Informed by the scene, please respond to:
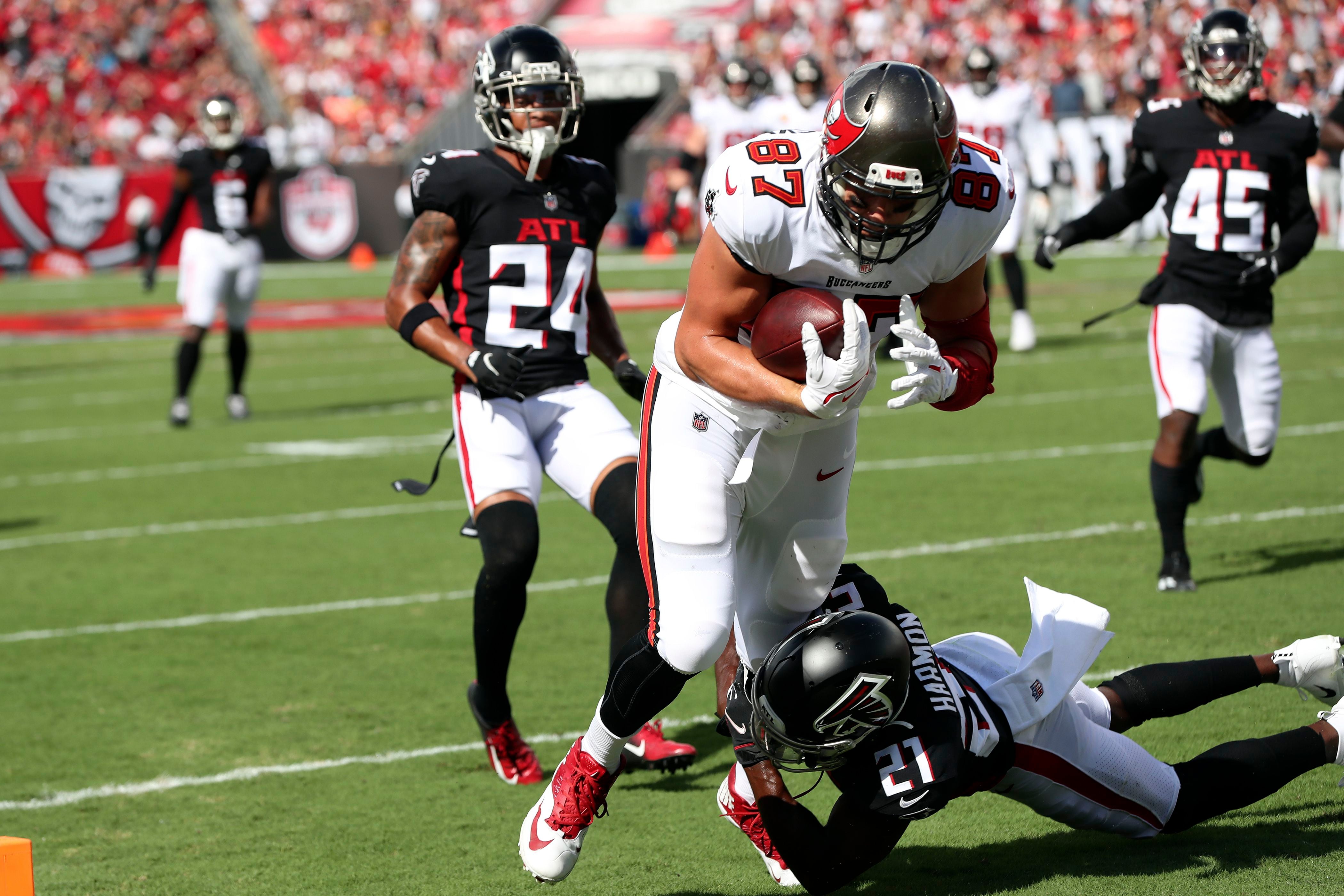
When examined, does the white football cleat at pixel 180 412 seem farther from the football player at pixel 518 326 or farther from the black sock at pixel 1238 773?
the black sock at pixel 1238 773

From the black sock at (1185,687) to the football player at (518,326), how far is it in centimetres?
129

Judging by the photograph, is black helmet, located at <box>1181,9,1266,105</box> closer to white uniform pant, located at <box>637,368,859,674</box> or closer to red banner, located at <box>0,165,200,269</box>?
white uniform pant, located at <box>637,368,859,674</box>

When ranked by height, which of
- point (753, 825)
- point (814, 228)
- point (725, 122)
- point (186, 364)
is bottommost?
point (186, 364)

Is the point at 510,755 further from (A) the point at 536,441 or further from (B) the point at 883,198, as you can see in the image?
(B) the point at 883,198

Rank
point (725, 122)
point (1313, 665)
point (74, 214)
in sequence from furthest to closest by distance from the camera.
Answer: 1. point (74, 214)
2. point (725, 122)
3. point (1313, 665)

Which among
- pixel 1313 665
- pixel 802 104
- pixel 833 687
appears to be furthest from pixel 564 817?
pixel 802 104

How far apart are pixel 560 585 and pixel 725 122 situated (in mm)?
7246

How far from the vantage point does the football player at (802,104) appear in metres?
11.2

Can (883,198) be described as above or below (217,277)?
above

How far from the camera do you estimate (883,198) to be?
303 cm

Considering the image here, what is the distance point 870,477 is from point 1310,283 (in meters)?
8.93

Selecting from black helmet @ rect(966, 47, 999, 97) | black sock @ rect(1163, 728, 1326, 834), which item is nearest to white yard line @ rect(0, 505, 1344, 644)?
black sock @ rect(1163, 728, 1326, 834)

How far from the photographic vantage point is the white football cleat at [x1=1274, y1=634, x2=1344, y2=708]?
11.5ft

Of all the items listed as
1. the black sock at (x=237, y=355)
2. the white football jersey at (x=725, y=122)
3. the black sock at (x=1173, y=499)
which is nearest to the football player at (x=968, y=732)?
the black sock at (x=1173, y=499)
